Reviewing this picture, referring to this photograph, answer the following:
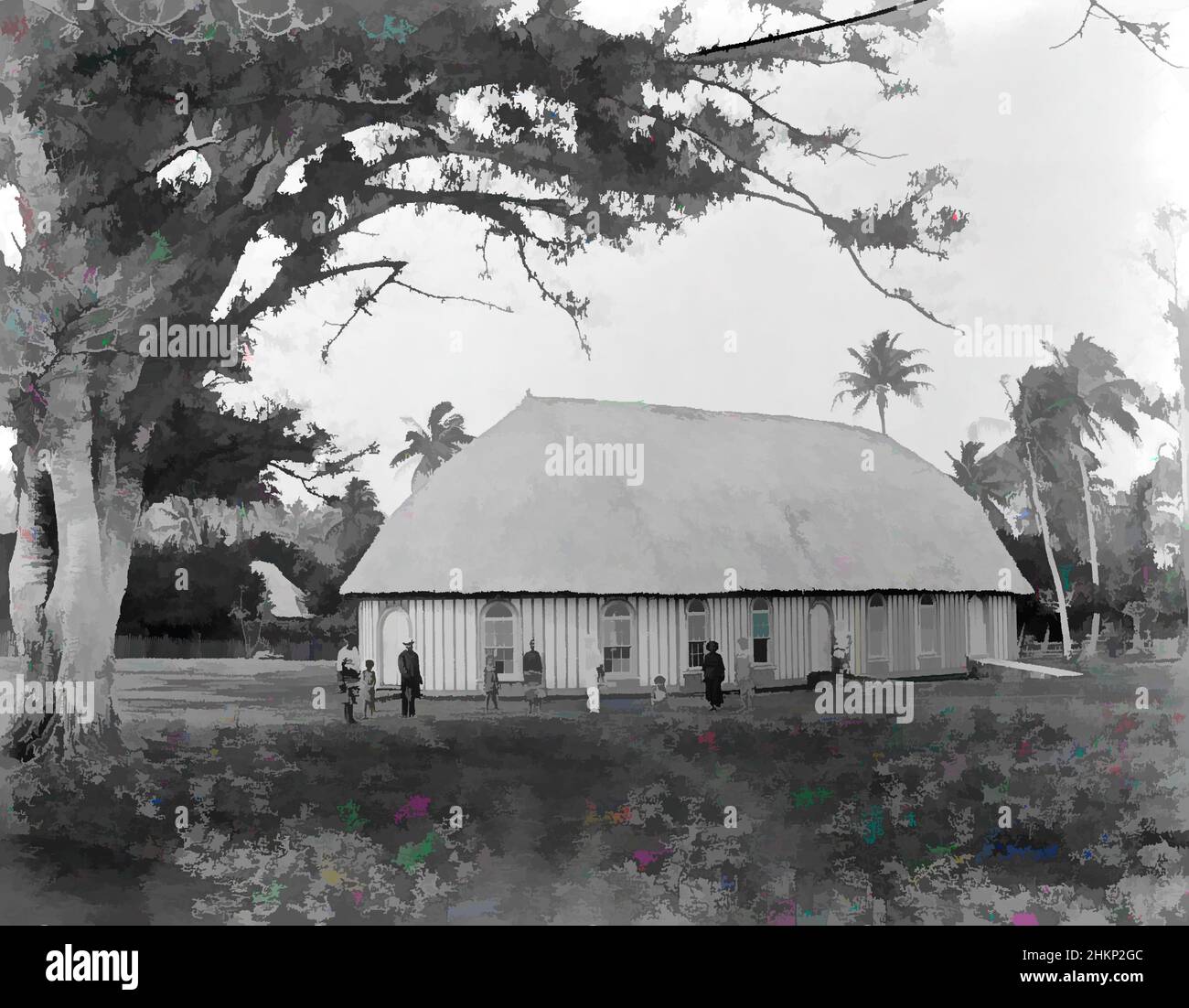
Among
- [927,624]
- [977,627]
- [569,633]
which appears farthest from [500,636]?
[977,627]

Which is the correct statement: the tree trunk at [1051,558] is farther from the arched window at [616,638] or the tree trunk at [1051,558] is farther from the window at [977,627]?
the arched window at [616,638]

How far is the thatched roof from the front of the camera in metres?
27.1

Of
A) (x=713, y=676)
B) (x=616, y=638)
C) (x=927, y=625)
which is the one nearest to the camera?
(x=713, y=676)

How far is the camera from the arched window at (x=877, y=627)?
29.9 m

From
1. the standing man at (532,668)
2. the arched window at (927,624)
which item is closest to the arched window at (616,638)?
the standing man at (532,668)

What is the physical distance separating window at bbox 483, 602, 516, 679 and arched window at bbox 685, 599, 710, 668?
144 inches

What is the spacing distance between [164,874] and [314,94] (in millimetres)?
8661

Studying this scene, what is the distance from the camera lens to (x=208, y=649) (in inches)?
1672

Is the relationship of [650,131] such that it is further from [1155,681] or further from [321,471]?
[1155,681]

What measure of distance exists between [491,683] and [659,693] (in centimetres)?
327

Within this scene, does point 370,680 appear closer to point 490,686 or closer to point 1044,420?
point 490,686

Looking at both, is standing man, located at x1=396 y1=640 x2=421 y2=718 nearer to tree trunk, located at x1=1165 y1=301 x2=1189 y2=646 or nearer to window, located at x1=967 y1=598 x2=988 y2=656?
tree trunk, located at x1=1165 y1=301 x2=1189 y2=646

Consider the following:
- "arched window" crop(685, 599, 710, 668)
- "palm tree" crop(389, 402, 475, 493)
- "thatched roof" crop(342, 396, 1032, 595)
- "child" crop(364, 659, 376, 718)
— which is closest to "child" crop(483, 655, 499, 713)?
"child" crop(364, 659, 376, 718)

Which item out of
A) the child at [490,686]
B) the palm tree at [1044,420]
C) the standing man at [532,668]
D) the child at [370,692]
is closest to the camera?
the child at [370,692]
